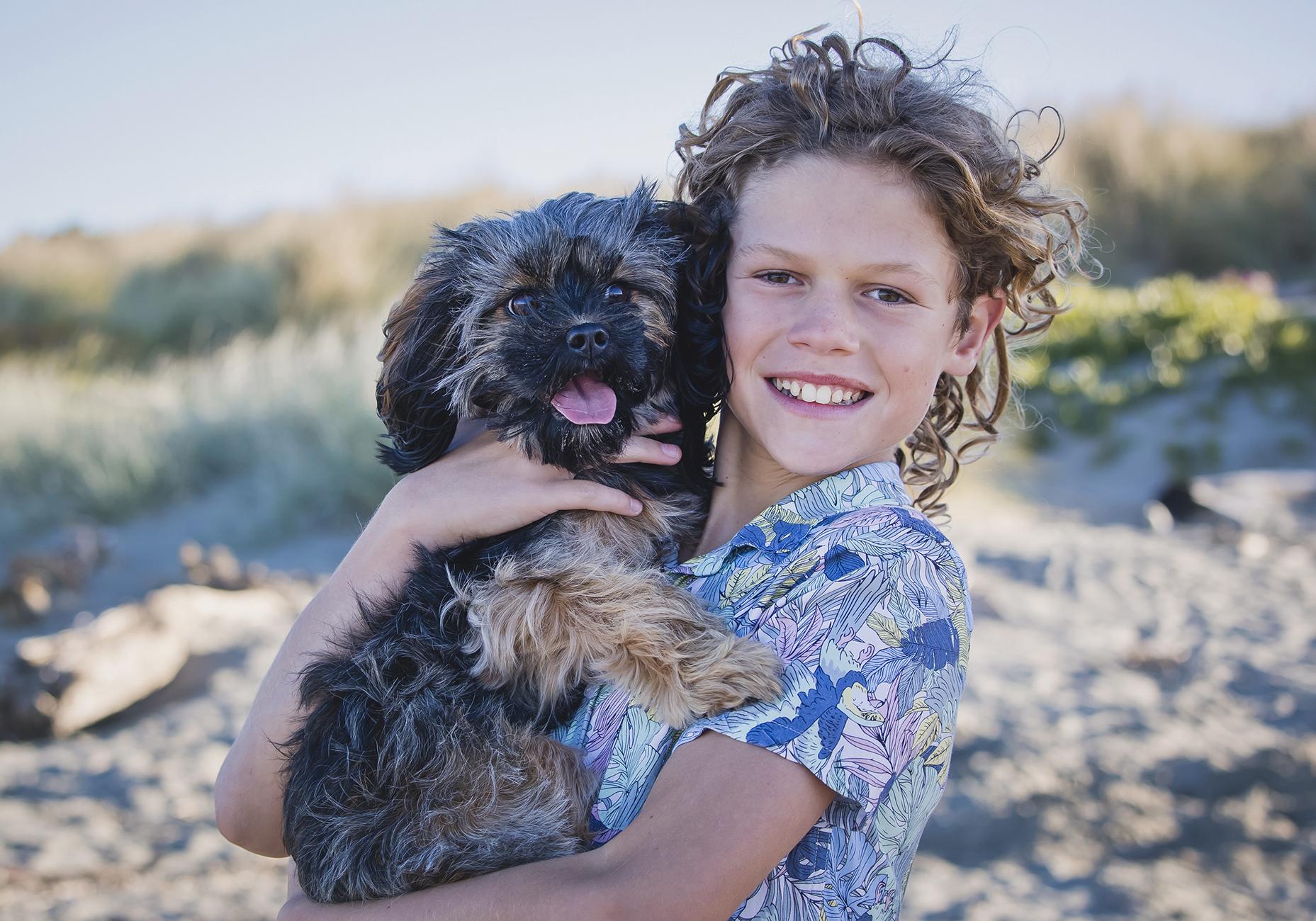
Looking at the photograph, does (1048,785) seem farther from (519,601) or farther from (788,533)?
(519,601)

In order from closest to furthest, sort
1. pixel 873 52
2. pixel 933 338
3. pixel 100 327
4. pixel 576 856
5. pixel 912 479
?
1. pixel 576 856
2. pixel 933 338
3. pixel 873 52
4. pixel 912 479
5. pixel 100 327

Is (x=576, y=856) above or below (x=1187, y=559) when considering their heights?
above

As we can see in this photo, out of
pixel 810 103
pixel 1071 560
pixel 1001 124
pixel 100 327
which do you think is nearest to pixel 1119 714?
pixel 1071 560

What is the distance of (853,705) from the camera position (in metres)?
1.64


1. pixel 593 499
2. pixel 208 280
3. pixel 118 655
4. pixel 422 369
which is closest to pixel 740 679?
pixel 593 499

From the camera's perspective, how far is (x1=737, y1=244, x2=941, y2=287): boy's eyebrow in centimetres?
200

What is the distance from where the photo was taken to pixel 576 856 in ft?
5.47

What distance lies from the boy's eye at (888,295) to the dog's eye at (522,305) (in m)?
0.82

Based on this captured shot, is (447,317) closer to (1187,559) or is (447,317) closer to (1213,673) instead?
(1213,673)

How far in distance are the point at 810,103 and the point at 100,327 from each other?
1897cm

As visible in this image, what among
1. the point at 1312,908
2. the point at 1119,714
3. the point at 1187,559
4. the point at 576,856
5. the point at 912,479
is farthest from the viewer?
the point at 1187,559

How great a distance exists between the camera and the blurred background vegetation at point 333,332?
9.70m

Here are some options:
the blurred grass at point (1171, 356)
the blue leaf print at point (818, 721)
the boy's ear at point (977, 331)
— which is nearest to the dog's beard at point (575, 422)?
the boy's ear at point (977, 331)

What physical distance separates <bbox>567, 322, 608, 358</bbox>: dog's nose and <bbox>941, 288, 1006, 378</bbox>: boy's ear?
832 millimetres
